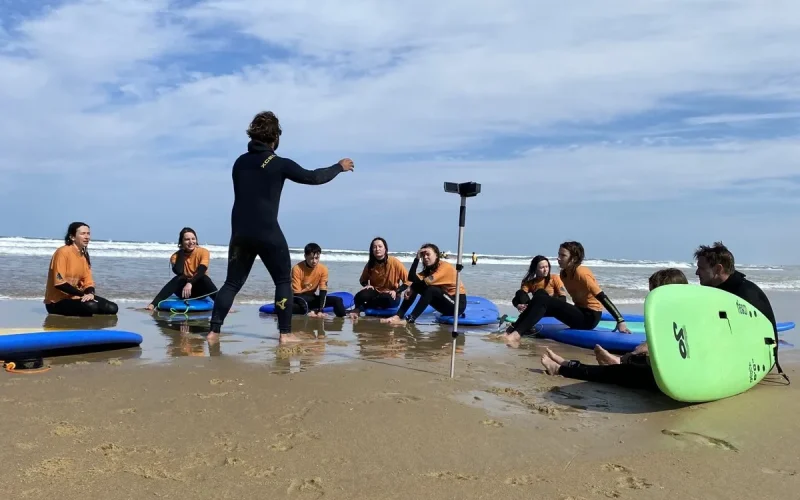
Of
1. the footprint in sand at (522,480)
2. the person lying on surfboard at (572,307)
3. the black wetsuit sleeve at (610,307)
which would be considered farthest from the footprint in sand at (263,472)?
the black wetsuit sleeve at (610,307)

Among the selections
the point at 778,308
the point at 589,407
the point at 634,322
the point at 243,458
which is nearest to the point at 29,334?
the point at 243,458

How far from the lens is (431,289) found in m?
8.50

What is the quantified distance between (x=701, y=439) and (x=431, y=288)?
5.47m

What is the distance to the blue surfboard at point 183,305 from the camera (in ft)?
28.6

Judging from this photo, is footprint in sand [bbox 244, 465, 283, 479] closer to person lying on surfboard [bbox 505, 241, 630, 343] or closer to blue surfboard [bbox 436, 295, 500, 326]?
person lying on surfboard [bbox 505, 241, 630, 343]

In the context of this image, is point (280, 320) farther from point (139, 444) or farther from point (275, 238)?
point (139, 444)

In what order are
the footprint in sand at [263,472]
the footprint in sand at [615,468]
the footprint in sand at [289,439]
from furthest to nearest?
1. the footprint in sand at [289,439]
2. the footprint in sand at [615,468]
3. the footprint in sand at [263,472]

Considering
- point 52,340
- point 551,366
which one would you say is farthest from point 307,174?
point 551,366

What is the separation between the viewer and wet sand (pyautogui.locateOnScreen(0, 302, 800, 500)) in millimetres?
2467

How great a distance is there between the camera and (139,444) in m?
2.81

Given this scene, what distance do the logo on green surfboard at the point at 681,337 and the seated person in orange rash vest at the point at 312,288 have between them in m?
5.81

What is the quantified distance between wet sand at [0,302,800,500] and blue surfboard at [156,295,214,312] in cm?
382

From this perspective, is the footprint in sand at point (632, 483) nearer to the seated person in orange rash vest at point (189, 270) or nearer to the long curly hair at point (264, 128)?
the long curly hair at point (264, 128)

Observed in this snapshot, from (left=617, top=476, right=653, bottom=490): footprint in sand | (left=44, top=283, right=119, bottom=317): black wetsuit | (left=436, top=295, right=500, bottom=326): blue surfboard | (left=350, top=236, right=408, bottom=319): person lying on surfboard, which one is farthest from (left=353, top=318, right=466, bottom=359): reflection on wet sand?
(left=44, top=283, right=119, bottom=317): black wetsuit
